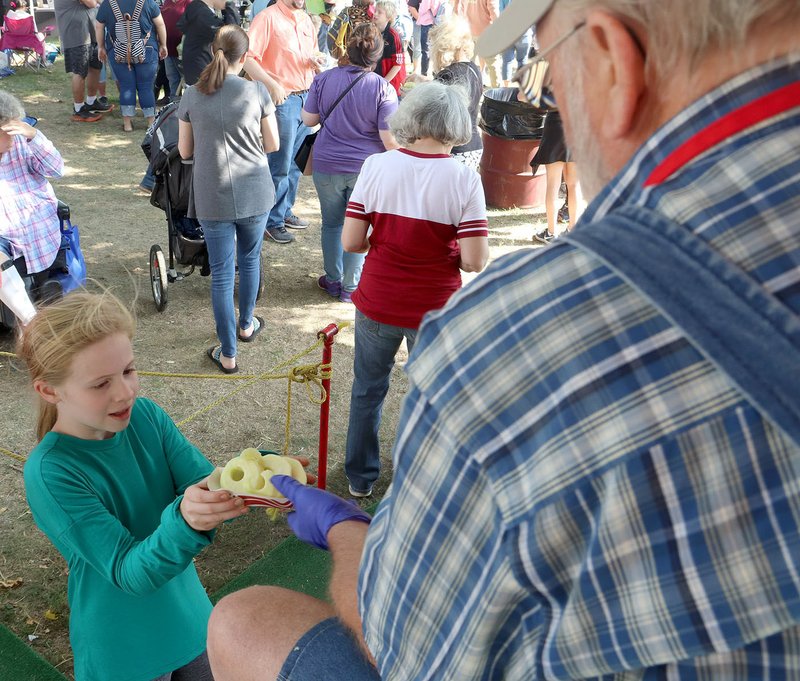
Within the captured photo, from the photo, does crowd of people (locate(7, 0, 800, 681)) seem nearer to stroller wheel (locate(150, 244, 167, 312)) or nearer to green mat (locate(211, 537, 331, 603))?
green mat (locate(211, 537, 331, 603))

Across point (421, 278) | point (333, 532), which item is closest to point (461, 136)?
point (421, 278)

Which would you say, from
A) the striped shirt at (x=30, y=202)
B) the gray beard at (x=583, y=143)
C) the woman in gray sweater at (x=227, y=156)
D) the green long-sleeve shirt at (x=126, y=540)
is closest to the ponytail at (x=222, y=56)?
the woman in gray sweater at (x=227, y=156)

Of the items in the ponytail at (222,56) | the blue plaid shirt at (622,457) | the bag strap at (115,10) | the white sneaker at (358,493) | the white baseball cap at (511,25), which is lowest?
the white sneaker at (358,493)

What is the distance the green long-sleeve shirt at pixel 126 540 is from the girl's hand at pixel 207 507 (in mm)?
33

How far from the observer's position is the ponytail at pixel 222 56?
14.7 ft

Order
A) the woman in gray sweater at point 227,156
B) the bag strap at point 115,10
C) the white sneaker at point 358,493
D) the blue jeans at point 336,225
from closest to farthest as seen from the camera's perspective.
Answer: the white sneaker at point 358,493 → the woman in gray sweater at point 227,156 → the blue jeans at point 336,225 → the bag strap at point 115,10

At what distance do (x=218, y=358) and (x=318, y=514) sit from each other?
373 cm

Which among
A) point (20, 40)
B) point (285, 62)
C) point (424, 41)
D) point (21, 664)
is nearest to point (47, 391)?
point (21, 664)

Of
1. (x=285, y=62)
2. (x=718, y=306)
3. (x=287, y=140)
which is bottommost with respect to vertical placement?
(x=287, y=140)

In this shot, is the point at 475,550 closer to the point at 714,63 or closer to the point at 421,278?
the point at 714,63

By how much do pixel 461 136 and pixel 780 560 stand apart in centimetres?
312

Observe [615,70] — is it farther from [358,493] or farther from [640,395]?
[358,493]

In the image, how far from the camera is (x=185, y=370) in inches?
208

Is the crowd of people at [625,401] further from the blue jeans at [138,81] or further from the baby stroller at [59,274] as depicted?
the blue jeans at [138,81]
